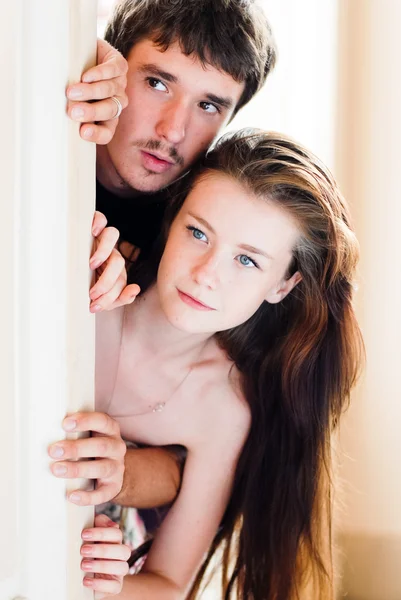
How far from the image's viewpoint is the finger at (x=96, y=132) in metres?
0.88

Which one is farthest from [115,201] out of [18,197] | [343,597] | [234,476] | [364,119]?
[343,597]

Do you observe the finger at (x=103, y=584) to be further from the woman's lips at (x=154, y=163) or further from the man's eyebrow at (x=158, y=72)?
the man's eyebrow at (x=158, y=72)

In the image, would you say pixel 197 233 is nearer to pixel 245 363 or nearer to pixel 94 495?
pixel 245 363

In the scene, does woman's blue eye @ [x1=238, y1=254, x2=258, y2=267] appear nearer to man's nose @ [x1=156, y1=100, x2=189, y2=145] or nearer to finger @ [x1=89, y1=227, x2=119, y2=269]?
man's nose @ [x1=156, y1=100, x2=189, y2=145]

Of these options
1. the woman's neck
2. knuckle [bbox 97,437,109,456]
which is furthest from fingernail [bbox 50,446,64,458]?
the woman's neck

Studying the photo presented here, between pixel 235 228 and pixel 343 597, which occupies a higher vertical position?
pixel 235 228

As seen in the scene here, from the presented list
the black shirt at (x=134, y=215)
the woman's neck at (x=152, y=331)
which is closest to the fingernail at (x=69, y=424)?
the woman's neck at (x=152, y=331)

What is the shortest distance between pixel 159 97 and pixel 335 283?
48cm

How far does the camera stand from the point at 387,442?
2.10 meters

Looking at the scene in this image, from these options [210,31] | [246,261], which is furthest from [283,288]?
[210,31]

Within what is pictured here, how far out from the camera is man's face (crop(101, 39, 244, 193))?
1480 mm

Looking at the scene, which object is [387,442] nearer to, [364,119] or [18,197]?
[364,119]

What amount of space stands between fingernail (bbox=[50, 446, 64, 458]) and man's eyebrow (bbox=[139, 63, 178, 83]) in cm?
84

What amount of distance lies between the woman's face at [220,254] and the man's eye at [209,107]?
0.58ft
